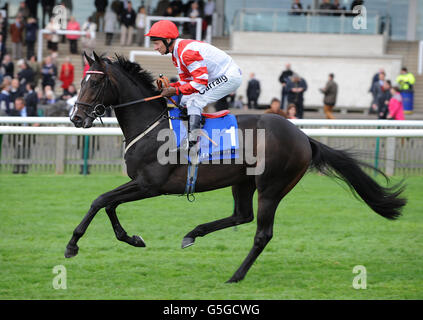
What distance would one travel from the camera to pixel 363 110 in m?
19.1

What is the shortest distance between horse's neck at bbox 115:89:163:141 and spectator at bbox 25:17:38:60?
13.6 metres

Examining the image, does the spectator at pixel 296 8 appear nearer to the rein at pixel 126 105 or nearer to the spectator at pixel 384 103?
the spectator at pixel 384 103

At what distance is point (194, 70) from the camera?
17.8ft

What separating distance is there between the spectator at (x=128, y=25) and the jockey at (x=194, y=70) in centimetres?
1384

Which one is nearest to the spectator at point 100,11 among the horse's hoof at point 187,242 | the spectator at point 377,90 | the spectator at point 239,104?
the spectator at point 239,104

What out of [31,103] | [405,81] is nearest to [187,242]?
[31,103]

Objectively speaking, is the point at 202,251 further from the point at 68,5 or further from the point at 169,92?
the point at 68,5

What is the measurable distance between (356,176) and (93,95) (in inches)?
92.0

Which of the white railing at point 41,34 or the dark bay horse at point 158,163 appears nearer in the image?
the dark bay horse at point 158,163

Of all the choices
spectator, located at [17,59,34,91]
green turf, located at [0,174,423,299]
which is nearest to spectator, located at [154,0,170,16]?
spectator, located at [17,59,34,91]

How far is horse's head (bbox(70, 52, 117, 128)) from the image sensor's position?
5.33 m

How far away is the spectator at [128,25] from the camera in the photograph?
62.6 feet

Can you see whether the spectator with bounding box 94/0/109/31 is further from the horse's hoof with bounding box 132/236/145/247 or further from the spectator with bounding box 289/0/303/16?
the horse's hoof with bounding box 132/236/145/247
